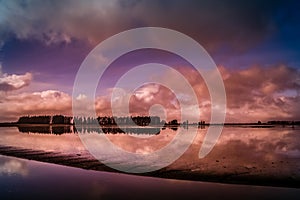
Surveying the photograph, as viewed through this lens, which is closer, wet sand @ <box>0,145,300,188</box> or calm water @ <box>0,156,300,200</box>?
calm water @ <box>0,156,300,200</box>

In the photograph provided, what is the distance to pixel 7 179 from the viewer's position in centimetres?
1953

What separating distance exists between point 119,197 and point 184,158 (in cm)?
1368

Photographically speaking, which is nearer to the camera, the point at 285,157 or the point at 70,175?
the point at 70,175

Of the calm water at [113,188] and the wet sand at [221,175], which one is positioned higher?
the wet sand at [221,175]

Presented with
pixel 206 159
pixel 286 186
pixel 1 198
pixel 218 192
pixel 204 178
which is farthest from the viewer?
pixel 206 159

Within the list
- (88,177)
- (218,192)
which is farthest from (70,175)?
(218,192)

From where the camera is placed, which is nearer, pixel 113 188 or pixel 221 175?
pixel 113 188

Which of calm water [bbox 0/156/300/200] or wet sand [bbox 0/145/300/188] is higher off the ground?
wet sand [bbox 0/145/300/188]

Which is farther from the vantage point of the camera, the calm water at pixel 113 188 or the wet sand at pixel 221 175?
the wet sand at pixel 221 175

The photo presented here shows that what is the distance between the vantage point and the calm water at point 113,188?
49.8 ft

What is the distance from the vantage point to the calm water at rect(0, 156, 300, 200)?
15164mm

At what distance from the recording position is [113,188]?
1695cm

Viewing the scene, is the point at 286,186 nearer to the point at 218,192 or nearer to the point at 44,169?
the point at 218,192

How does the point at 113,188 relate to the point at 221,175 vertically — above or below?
below
